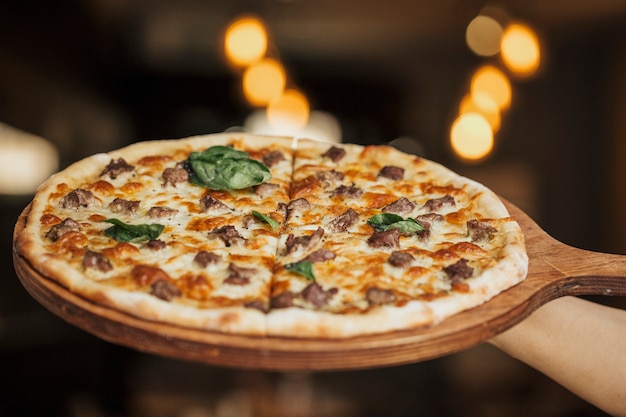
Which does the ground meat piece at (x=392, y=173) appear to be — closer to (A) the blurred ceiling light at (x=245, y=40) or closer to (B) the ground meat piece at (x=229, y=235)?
(B) the ground meat piece at (x=229, y=235)

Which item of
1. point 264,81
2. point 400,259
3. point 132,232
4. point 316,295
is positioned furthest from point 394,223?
point 264,81

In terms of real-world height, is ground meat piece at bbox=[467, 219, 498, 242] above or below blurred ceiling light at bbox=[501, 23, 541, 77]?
below

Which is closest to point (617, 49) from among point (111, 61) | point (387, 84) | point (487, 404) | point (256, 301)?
point (387, 84)

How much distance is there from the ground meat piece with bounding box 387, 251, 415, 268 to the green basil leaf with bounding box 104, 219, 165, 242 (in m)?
1.17

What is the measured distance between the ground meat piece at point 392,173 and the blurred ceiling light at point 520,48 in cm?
526

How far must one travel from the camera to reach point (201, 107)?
10.9 m

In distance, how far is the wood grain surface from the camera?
3.18 meters

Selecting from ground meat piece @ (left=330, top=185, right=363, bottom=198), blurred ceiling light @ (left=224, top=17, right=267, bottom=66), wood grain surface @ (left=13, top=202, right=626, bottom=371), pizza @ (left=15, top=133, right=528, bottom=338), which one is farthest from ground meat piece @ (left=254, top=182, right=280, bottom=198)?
blurred ceiling light @ (left=224, top=17, right=267, bottom=66)

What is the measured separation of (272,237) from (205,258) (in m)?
0.47

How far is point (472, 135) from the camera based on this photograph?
1010 cm

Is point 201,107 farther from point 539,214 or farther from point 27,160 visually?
point 539,214

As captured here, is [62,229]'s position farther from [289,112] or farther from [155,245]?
[289,112]

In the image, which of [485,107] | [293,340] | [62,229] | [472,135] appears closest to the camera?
[293,340]

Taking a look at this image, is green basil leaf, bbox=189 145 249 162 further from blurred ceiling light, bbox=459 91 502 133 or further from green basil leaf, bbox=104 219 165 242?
blurred ceiling light, bbox=459 91 502 133
